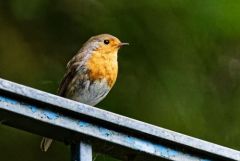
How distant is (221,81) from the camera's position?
23.7 ft

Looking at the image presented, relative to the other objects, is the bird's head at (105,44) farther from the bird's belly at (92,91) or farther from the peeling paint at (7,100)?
the peeling paint at (7,100)

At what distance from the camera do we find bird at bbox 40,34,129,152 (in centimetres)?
565

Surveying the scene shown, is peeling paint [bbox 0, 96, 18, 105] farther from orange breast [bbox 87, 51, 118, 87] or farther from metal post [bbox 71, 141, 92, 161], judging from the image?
orange breast [bbox 87, 51, 118, 87]

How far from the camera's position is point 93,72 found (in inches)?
223

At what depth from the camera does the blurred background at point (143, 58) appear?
6262mm

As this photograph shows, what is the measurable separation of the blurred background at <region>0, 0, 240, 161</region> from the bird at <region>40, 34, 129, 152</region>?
41 centimetres

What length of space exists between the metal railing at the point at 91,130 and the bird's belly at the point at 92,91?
3604 millimetres

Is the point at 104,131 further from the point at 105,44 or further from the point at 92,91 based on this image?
the point at 105,44

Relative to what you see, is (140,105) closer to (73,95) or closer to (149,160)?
(73,95)

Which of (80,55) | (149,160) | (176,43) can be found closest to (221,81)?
(176,43)

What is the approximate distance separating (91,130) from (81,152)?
2.1 inches

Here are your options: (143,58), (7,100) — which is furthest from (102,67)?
(7,100)

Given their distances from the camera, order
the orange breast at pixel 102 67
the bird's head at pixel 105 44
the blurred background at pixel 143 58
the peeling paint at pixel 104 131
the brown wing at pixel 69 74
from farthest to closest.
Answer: the blurred background at pixel 143 58 → the bird's head at pixel 105 44 → the brown wing at pixel 69 74 → the orange breast at pixel 102 67 → the peeling paint at pixel 104 131

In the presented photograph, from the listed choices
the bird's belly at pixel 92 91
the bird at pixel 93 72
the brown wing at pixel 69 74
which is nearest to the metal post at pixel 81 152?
the bird at pixel 93 72
